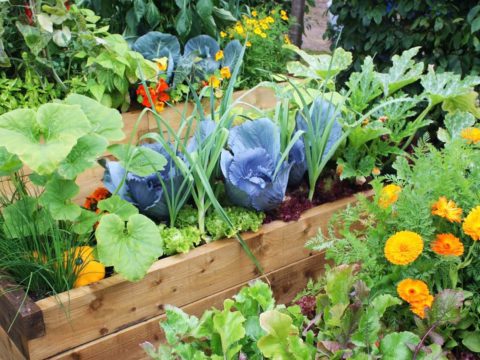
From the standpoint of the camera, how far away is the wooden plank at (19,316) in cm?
159

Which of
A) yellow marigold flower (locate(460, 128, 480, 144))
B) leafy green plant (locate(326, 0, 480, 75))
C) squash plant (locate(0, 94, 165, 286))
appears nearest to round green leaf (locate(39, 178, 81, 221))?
squash plant (locate(0, 94, 165, 286))

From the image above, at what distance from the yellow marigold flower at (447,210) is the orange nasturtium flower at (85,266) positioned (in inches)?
39.6

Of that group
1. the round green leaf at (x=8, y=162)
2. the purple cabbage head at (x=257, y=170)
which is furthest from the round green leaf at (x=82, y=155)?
the purple cabbage head at (x=257, y=170)

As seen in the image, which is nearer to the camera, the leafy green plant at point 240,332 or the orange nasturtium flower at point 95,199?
the leafy green plant at point 240,332

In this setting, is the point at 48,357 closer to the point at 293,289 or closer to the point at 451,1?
the point at 293,289

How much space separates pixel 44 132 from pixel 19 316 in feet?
1.68

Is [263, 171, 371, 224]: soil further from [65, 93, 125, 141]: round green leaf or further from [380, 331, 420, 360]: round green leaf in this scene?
[380, 331, 420, 360]: round green leaf

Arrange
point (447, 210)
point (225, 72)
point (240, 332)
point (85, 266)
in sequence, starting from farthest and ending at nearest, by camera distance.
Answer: point (225, 72) < point (85, 266) < point (447, 210) < point (240, 332)

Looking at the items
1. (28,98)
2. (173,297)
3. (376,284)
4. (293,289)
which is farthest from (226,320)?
(28,98)

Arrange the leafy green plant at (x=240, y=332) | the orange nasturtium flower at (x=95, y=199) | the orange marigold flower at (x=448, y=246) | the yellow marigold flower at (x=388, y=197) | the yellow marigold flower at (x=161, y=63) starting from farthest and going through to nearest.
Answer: the yellow marigold flower at (x=161, y=63), the orange nasturtium flower at (x=95, y=199), the yellow marigold flower at (x=388, y=197), the orange marigold flower at (x=448, y=246), the leafy green plant at (x=240, y=332)

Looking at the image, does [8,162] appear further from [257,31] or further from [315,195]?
[257,31]

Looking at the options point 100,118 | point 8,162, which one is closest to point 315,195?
point 100,118

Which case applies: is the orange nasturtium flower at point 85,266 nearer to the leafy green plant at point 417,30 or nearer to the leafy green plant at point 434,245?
the leafy green plant at point 434,245

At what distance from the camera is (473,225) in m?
1.37
